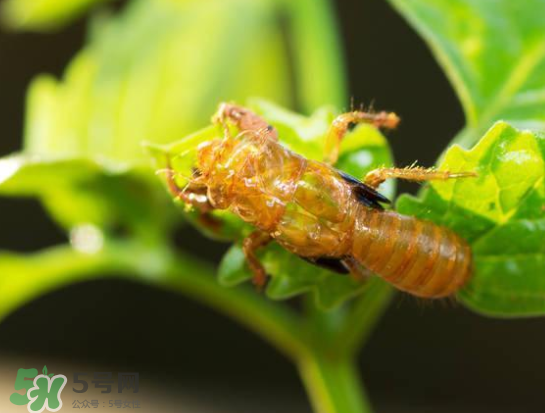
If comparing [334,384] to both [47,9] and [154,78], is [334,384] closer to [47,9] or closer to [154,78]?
[154,78]

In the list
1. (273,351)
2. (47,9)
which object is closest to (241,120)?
(47,9)

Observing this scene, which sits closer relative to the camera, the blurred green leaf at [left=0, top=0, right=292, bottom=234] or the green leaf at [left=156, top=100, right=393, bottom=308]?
the green leaf at [left=156, top=100, right=393, bottom=308]

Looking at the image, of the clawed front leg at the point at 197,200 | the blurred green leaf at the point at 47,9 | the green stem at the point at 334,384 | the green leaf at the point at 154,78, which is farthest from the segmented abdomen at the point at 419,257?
the blurred green leaf at the point at 47,9

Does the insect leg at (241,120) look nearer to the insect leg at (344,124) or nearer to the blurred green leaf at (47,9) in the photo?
the insect leg at (344,124)

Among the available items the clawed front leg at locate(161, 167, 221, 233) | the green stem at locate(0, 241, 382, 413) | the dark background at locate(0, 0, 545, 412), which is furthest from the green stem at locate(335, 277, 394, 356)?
the dark background at locate(0, 0, 545, 412)

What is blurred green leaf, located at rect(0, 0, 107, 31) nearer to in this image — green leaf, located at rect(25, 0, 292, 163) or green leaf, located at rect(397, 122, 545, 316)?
green leaf, located at rect(25, 0, 292, 163)

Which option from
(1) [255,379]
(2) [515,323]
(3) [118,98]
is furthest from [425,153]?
(3) [118,98]
